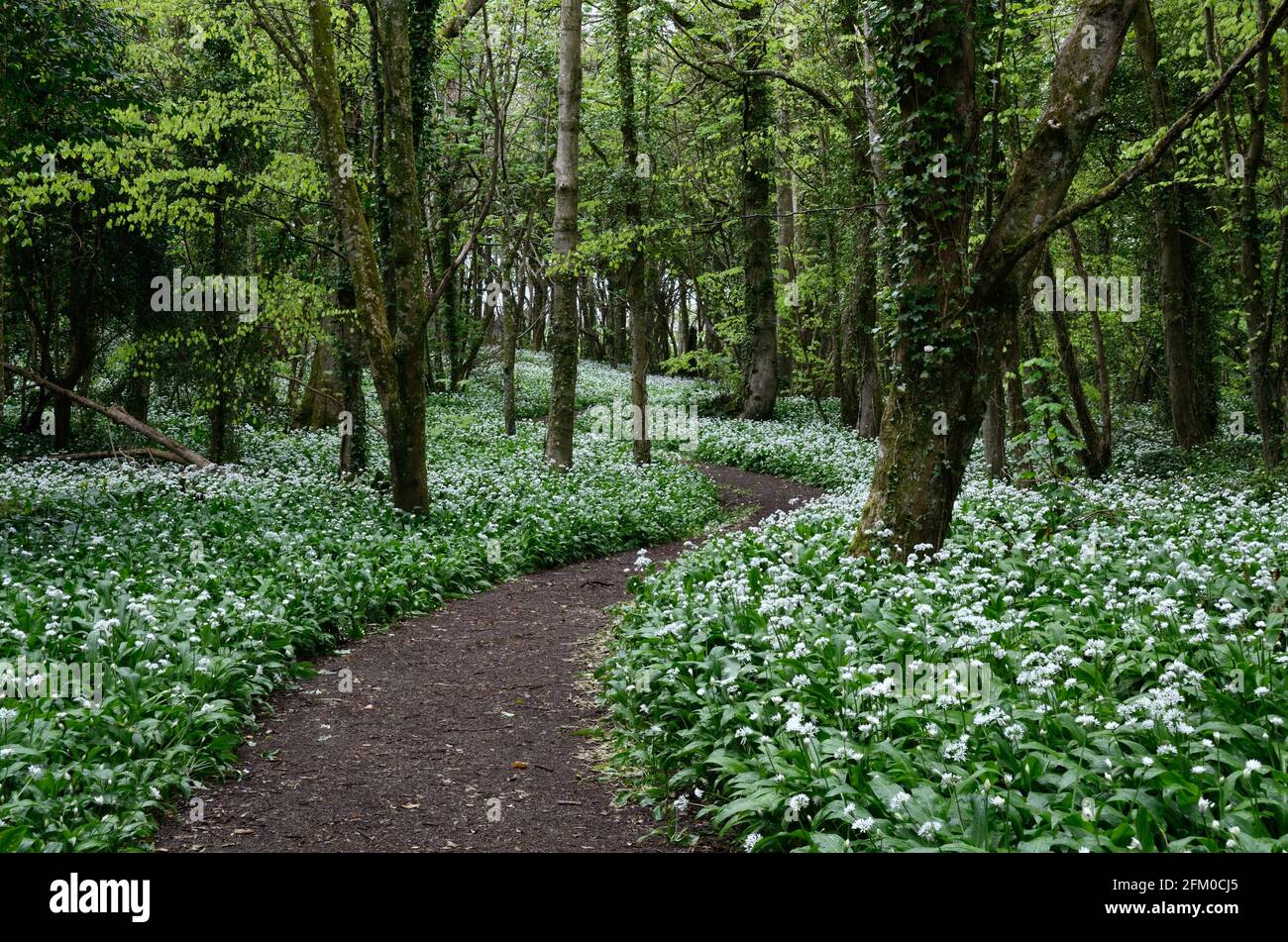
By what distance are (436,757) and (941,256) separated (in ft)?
19.6

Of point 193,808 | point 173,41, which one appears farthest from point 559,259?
point 193,808

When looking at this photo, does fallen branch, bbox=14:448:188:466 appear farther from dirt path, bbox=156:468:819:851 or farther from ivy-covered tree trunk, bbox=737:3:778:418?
ivy-covered tree trunk, bbox=737:3:778:418

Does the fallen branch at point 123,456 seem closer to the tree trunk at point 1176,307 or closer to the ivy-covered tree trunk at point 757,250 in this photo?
the ivy-covered tree trunk at point 757,250

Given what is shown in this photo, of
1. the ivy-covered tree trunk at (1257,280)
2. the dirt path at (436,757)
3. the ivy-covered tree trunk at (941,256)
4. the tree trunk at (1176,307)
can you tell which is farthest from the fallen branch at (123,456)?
the tree trunk at (1176,307)

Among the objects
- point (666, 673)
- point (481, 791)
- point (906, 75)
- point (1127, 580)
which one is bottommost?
point (481, 791)

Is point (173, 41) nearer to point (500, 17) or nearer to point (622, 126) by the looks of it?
point (500, 17)

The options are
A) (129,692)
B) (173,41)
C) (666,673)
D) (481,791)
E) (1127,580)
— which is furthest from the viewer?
(173,41)

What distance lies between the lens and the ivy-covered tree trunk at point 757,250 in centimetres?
2141

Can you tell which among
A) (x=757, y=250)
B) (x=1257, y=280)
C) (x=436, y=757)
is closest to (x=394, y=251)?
(x=436, y=757)

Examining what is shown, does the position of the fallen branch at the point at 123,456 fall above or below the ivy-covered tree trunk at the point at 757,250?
below

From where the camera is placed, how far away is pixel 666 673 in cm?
620

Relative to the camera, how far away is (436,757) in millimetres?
5965

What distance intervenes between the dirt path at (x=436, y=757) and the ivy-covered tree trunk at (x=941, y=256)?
352cm

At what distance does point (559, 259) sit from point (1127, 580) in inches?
453
